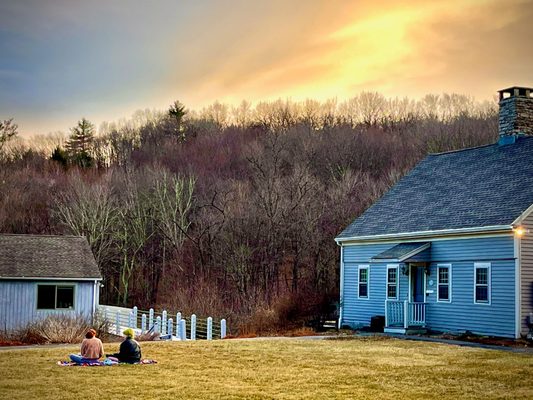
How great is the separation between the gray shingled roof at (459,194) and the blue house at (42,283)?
11.4 metres

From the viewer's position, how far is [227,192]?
61594mm

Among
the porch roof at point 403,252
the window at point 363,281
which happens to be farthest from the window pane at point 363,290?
the porch roof at point 403,252

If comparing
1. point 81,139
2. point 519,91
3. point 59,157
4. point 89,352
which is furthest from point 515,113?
point 81,139

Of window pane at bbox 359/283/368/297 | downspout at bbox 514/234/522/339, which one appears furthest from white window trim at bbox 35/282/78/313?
downspout at bbox 514/234/522/339

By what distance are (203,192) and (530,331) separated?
148 ft

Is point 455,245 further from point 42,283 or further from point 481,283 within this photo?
point 42,283

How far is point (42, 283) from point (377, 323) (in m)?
14.2

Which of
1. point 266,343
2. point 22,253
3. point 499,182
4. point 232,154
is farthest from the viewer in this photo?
point 232,154

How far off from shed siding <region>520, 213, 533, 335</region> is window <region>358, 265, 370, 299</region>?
851 cm

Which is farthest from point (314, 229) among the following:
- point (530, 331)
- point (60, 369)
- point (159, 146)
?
point (159, 146)

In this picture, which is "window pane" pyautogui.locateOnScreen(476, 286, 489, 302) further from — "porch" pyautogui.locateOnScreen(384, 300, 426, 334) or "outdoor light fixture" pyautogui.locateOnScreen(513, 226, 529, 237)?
"porch" pyautogui.locateOnScreen(384, 300, 426, 334)

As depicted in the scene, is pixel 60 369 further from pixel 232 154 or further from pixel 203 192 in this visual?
pixel 232 154

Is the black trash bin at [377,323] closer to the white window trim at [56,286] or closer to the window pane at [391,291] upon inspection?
the window pane at [391,291]

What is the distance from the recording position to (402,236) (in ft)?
102
